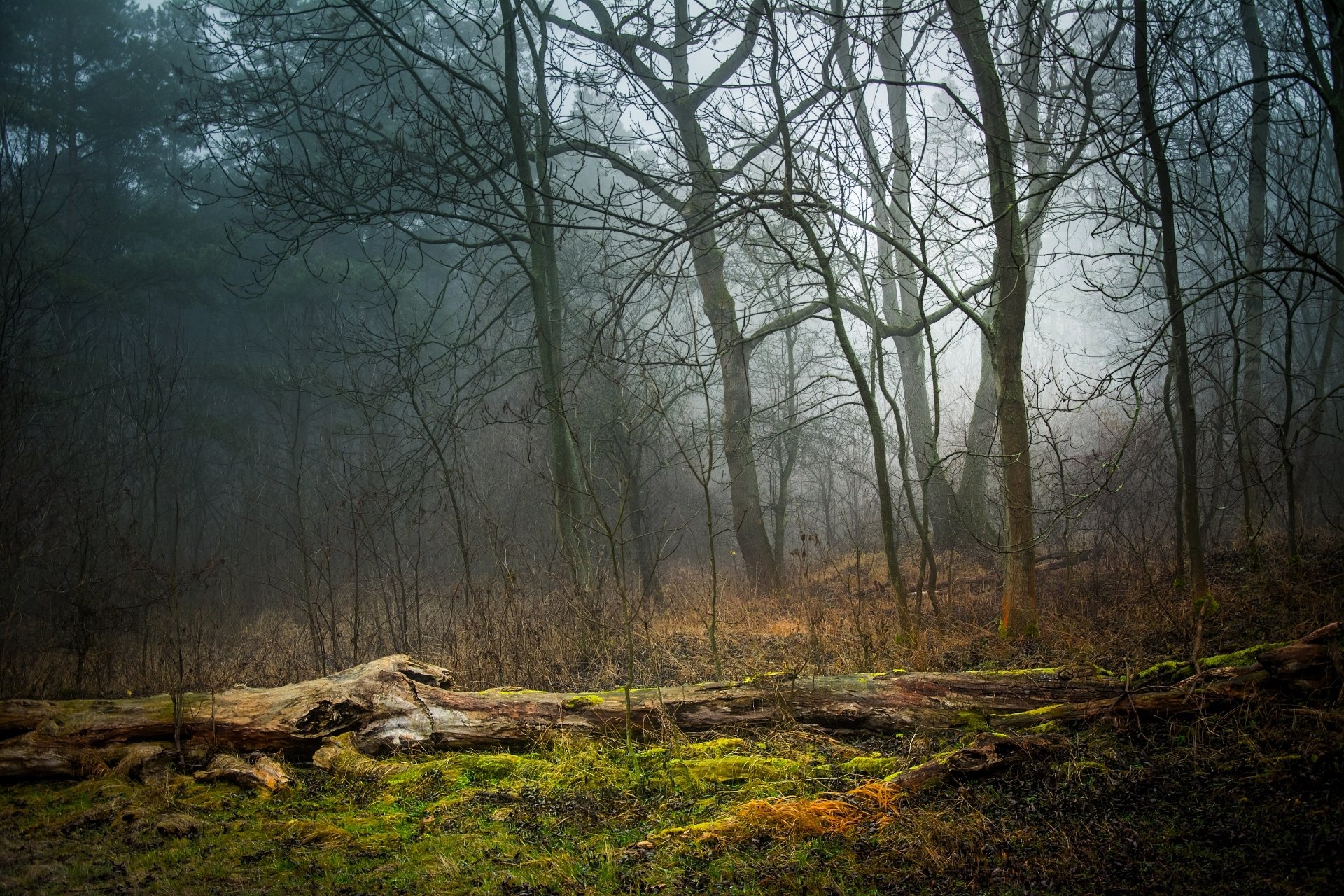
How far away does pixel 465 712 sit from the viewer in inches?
198

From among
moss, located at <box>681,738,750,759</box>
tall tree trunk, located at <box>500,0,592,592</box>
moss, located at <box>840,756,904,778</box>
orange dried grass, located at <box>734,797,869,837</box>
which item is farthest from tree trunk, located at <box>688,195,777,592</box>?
orange dried grass, located at <box>734,797,869,837</box>

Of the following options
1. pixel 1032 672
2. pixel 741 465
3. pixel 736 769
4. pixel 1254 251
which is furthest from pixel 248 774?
pixel 1254 251

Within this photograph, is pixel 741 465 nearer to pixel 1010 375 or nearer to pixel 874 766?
pixel 1010 375

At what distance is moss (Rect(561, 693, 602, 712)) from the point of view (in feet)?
16.1

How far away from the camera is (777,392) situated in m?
18.7

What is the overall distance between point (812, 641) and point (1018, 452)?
7.13 ft

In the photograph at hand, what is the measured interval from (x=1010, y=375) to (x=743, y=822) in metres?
4.43

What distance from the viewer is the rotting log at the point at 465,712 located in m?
4.32

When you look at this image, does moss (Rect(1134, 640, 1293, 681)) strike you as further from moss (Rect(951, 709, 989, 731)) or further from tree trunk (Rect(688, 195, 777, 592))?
tree trunk (Rect(688, 195, 777, 592))

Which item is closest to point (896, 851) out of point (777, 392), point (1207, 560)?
point (1207, 560)

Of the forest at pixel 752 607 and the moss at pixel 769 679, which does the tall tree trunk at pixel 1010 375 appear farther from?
the moss at pixel 769 679

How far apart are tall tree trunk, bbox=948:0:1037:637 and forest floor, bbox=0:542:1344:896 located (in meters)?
1.65

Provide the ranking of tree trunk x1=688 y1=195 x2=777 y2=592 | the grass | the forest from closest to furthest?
the grass
the forest
tree trunk x1=688 y1=195 x2=777 y2=592

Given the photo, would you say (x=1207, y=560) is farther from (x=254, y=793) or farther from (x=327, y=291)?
(x=327, y=291)
